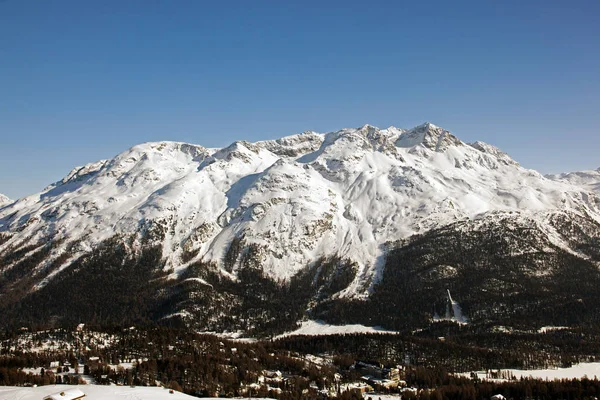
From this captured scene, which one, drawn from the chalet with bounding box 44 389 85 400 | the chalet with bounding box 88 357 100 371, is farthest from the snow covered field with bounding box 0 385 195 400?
the chalet with bounding box 88 357 100 371

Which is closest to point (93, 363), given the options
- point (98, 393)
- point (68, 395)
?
point (98, 393)

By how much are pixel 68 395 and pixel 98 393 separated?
415 inches

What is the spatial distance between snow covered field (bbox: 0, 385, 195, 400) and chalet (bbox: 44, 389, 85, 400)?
2078 mm

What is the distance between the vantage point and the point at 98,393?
5453 inches

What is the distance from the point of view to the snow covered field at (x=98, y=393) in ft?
432

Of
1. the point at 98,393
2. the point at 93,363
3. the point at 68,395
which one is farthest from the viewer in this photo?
the point at 93,363

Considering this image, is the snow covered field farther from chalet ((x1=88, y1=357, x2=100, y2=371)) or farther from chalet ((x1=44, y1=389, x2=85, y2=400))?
chalet ((x1=88, y1=357, x2=100, y2=371))

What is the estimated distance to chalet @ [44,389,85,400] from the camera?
12694 centimetres

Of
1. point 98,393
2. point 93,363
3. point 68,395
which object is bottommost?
point 98,393

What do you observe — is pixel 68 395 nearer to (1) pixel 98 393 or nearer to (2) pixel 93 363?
(1) pixel 98 393

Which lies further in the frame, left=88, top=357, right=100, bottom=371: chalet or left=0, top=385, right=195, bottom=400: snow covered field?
left=88, top=357, right=100, bottom=371: chalet

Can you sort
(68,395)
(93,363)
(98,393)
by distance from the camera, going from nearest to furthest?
1. (68,395)
2. (98,393)
3. (93,363)

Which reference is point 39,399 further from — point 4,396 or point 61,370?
point 61,370

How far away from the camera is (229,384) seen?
17938 centimetres
